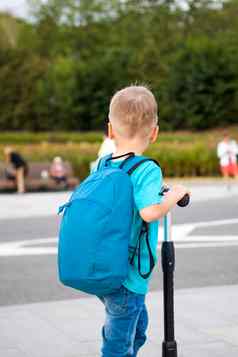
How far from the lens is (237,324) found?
5766mm

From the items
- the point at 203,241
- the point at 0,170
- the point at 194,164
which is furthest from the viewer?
the point at 194,164

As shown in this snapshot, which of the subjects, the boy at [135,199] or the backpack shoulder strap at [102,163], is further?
the backpack shoulder strap at [102,163]

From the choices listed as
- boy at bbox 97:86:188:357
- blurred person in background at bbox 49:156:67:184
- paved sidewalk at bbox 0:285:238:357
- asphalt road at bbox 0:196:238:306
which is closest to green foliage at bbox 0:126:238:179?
blurred person in background at bbox 49:156:67:184

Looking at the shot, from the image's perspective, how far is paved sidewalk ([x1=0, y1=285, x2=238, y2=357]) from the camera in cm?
511

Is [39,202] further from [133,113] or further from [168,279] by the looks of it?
[133,113]

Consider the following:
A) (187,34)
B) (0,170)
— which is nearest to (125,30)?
(187,34)

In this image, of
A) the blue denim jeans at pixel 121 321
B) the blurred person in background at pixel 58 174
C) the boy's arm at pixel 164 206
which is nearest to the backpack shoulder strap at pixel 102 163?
the boy's arm at pixel 164 206

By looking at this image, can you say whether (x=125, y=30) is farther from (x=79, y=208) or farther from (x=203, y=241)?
(x=79, y=208)

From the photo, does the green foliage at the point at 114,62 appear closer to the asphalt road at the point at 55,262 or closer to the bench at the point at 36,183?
the bench at the point at 36,183

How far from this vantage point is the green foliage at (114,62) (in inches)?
1941

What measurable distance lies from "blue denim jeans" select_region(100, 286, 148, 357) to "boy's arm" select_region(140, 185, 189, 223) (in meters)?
0.31

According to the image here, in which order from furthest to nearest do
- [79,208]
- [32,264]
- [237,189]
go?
[237,189] < [32,264] < [79,208]

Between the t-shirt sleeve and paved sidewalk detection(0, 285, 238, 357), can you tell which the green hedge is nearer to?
paved sidewalk detection(0, 285, 238, 357)

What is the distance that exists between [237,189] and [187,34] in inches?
1905
